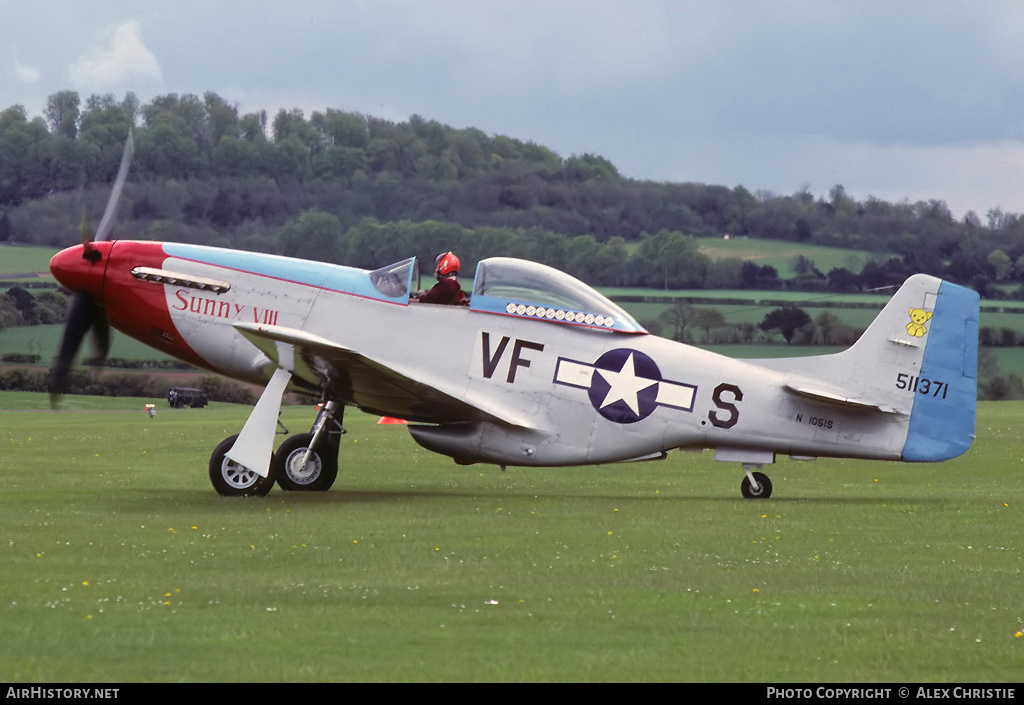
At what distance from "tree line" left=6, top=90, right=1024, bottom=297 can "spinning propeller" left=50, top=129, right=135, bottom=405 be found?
26.6 meters

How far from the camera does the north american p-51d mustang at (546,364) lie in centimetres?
1620

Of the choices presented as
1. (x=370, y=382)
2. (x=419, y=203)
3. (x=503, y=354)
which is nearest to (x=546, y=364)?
(x=503, y=354)

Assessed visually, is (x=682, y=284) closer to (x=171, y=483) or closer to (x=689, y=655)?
(x=171, y=483)

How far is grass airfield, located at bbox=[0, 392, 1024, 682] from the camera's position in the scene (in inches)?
282

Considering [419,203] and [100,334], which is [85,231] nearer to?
[100,334]

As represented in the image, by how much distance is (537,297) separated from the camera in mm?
16422

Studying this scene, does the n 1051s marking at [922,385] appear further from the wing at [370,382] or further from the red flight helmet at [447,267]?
the red flight helmet at [447,267]

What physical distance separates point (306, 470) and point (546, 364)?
3187 millimetres

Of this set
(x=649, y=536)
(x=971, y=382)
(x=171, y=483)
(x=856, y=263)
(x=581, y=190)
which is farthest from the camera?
(x=581, y=190)

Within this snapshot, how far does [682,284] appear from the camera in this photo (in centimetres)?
5744

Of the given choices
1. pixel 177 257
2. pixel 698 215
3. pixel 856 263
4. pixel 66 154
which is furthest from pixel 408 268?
pixel 66 154

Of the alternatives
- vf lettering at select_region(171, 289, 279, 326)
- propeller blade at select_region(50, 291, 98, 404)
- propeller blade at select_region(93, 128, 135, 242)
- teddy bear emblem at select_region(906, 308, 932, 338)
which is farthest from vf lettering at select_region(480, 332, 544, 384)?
propeller blade at select_region(93, 128, 135, 242)

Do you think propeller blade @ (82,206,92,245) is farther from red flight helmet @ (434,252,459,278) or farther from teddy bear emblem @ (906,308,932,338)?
teddy bear emblem @ (906,308,932,338)
